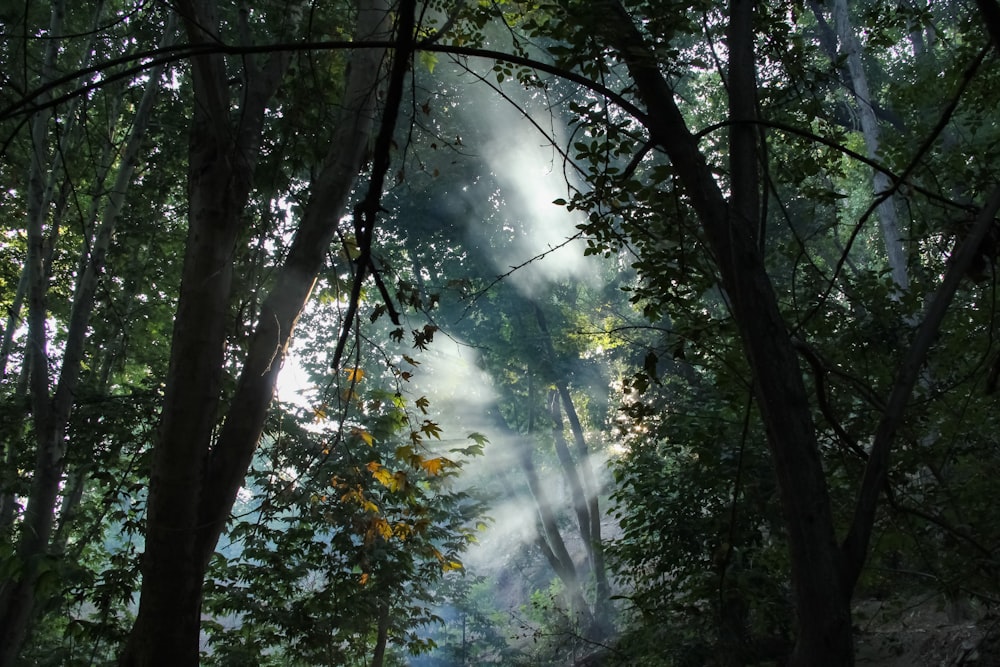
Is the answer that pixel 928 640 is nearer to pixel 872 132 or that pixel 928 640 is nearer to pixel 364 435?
pixel 364 435

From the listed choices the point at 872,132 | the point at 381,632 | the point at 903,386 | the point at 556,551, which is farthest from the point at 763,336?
the point at 556,551

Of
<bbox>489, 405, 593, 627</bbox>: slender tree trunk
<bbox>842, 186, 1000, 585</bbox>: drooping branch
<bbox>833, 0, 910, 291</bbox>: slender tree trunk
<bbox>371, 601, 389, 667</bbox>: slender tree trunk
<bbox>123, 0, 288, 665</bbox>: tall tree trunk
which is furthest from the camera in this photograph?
<bbox>489, 405, 593, 627</bbox>: slender tree trunk

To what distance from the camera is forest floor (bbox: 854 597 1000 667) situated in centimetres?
548

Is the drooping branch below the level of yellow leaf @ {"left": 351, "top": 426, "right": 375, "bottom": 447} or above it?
below

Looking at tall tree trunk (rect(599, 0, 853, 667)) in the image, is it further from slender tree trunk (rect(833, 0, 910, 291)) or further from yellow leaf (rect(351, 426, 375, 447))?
slender tree trunk (rect(833, 0, 910, 291))

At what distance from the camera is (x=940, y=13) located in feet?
55.5

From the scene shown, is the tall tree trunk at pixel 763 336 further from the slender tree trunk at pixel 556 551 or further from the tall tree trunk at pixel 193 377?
the slender tree trunk at pixel 556 551

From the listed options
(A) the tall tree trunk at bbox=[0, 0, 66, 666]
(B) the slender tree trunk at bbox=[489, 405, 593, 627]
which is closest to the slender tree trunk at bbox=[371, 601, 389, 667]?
(A) the tall tree trunk at bbox=[0, 0, 66, 666]

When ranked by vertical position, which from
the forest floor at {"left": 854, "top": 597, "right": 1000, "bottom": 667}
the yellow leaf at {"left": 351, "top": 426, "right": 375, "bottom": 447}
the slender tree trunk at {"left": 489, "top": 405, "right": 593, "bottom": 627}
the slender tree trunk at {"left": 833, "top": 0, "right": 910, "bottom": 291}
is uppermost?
the slender tree trunk at {"left": 833, "top": 0, "right": 910, "bottom": 291}

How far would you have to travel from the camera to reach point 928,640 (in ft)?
22.6

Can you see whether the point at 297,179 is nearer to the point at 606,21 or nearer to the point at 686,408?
the point at 606,21

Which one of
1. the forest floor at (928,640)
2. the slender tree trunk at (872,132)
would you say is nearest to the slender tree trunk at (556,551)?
the forest floor at (928,640)

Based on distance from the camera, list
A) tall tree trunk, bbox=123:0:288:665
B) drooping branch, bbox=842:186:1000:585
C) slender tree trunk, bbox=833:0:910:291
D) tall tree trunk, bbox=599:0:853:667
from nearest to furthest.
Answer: drooping branch, bbox=842:186:1000:585
tall tree trunk, bbox=599:0:853:667
tall tree trunk, bbox=123:0:288:665
slender tree trunk, bbox=833:0:910:291

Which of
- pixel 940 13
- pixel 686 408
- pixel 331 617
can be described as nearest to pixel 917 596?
pixel 686 408
